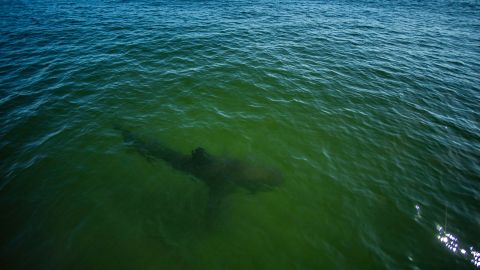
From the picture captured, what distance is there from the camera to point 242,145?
35.1 feet

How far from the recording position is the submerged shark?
8984 millimetres

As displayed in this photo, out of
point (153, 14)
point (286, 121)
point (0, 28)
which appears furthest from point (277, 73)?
point (0, 28)

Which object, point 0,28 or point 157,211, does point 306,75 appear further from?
point 0,28

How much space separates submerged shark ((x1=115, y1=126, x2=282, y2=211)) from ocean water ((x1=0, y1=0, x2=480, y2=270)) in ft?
1.11

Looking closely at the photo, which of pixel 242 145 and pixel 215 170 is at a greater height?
pixel 242 145

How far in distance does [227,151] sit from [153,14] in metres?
20.8

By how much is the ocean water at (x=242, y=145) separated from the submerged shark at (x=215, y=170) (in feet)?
1.11

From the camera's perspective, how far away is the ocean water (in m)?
7.24

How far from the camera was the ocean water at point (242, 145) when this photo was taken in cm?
724

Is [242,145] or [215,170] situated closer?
[215,170]

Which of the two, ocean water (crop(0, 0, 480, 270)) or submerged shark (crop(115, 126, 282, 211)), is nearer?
ocean water (crop(0, 0, 480, 270))

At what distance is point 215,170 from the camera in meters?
9.55

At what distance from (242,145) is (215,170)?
1.84 m

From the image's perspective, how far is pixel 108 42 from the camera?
18578 millimetres
